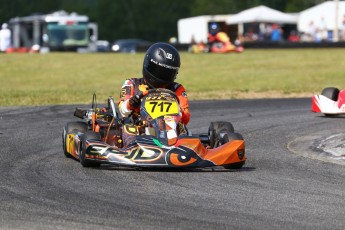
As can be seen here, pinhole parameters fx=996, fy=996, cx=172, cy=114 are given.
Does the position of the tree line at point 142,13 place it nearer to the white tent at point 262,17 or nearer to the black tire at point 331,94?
the white tent at point 262,17

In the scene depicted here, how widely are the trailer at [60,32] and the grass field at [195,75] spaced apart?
14.7m

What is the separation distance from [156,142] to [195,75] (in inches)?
716

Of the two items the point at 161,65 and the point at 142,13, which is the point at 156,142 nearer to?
the point at 161,65

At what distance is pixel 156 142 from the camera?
9.03m

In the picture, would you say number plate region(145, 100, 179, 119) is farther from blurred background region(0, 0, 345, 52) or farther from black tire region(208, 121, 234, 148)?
blurred background region(0, 0, 345, 52)

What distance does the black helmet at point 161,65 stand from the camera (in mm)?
10000

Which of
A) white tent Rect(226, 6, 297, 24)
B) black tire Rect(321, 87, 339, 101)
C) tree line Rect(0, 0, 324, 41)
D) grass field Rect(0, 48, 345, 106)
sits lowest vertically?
tree line Rect(0, 0, 324, 41)

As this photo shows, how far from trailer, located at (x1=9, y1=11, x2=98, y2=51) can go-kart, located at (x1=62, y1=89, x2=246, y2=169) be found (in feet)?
127

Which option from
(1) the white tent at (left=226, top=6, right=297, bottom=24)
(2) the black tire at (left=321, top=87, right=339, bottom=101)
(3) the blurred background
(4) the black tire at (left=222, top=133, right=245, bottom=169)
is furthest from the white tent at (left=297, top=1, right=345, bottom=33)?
(4) the black tire at (left=222, top=133, right=245, bottom=169)

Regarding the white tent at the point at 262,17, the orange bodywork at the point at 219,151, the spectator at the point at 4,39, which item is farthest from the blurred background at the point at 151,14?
the orange bodywork at the point at 219,151

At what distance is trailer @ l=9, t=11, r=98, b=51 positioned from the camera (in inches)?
1955

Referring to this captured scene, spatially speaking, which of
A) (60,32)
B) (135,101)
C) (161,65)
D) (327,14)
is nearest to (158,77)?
(161,65)

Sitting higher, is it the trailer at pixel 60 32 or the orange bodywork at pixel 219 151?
the orange bodywork at pixel 219 151

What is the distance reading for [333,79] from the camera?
1004 inches
